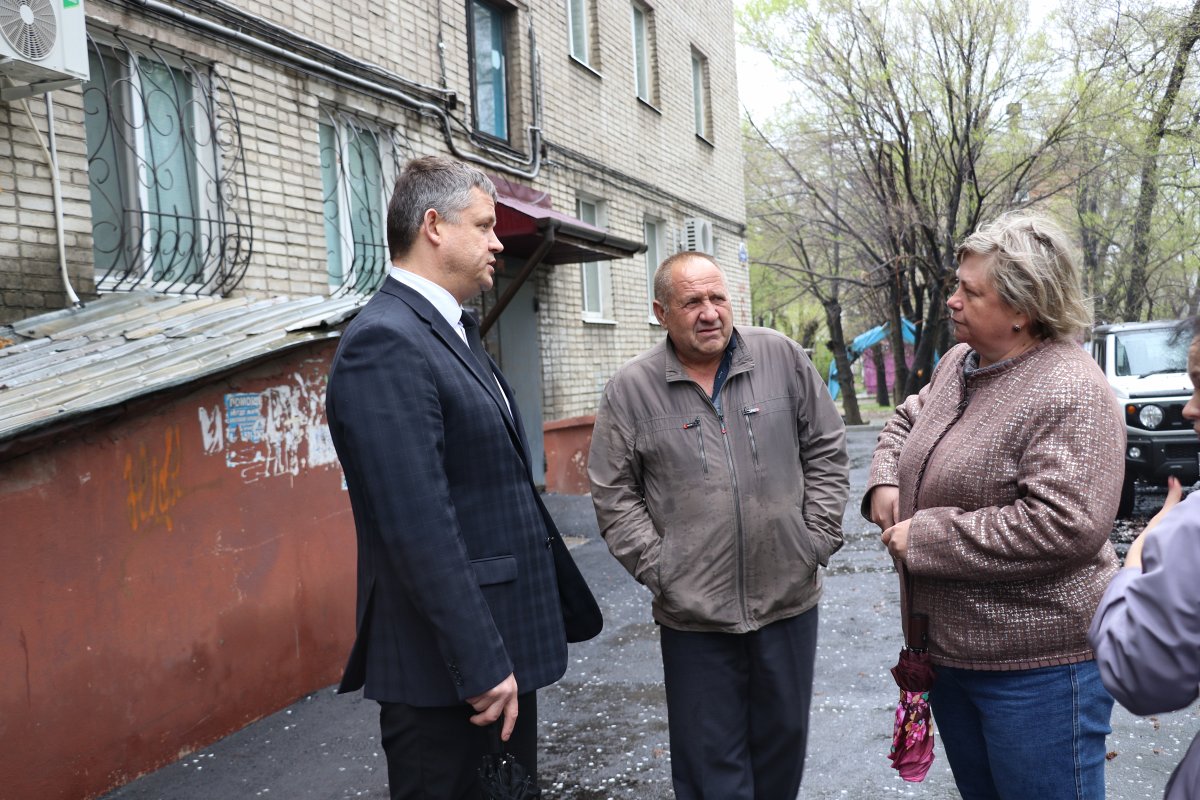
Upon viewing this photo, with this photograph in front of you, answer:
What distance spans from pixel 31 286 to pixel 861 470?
37.4 feet

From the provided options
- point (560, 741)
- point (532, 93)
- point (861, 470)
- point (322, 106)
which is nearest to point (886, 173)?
point (861, 470)

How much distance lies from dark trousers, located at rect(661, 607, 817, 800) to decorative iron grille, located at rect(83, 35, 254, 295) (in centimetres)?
424

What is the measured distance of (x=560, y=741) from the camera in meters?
4.42

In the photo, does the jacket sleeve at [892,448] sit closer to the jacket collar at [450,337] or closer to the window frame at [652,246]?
the jacket collar at [450,337]

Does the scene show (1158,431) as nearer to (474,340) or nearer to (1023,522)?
(1023,522)

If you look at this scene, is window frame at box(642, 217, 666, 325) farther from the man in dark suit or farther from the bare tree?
the man in dark suit

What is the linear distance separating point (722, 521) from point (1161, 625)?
151 centimetres

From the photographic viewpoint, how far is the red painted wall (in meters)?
A: 3.46

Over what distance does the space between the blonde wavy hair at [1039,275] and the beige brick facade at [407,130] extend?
4.57 meters

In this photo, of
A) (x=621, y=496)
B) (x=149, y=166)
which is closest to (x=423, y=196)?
(x=621, y=496)

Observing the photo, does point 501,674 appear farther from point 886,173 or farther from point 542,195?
point 886,173

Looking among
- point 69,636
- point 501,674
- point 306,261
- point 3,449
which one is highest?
point 306,261

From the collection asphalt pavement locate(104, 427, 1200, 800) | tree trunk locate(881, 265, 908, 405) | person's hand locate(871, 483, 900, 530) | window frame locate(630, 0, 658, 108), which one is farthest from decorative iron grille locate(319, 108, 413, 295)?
tree trunk locate(881, 265, 908, 405)

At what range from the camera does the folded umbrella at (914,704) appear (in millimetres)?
2441
